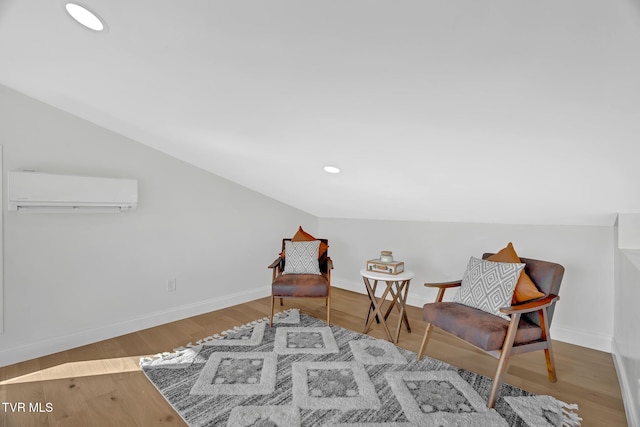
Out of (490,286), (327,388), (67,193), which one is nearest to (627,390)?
(490,286)

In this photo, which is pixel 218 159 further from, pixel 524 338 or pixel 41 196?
pixel 524 338

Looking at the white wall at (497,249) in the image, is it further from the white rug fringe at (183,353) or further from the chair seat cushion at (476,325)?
the white rug fringe at (183,353)

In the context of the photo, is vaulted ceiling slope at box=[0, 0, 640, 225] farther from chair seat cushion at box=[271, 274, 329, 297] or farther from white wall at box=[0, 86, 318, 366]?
chair seat cushion at box=[271, 274, 329, 297]

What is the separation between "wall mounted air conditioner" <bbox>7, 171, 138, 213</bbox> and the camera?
7.79 feet

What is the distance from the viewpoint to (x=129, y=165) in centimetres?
299

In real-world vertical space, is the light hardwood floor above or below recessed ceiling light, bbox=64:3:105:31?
below

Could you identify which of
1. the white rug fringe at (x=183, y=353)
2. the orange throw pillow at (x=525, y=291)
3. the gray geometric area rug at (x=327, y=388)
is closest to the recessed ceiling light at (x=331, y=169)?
the gray geometric area rug at (x=327, y=388)

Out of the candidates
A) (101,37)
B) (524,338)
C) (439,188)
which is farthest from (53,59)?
(524,338)

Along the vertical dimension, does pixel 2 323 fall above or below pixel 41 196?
below

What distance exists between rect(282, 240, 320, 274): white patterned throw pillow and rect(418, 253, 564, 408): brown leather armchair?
1368 mm

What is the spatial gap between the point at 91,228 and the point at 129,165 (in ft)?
2.12

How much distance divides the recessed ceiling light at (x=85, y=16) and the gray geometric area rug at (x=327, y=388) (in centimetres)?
207

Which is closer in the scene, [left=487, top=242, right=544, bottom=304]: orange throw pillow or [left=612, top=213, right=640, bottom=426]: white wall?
[left=612, top=213, right=640, bottom=426]: white wall

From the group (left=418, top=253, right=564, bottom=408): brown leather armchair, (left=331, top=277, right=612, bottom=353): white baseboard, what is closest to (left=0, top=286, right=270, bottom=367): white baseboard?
(left=418, top=253, right=564, bottom=408): brown leather armchair
